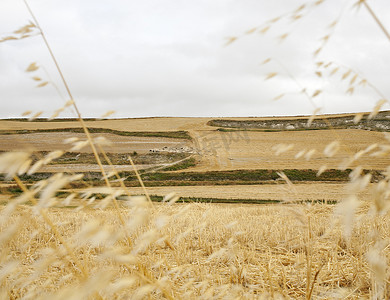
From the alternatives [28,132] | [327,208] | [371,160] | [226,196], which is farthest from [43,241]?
[28,132]

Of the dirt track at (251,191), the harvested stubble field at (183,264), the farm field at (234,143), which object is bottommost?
the harvested stubble field at (183,264)

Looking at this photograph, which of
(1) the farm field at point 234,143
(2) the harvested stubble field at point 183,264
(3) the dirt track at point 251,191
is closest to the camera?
(2) the harvested stubble field at point 183,264

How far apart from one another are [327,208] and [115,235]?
8.10 meters

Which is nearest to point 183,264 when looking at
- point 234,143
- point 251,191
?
point 251,191

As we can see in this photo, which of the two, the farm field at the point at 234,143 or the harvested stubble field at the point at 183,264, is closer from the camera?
the harvested stubble field at the point at 183,264

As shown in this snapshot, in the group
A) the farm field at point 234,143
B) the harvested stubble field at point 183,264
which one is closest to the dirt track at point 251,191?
the farm field at point 234,143

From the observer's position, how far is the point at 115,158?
109 ft

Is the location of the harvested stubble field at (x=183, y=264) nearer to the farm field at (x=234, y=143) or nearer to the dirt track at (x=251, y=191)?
the dirt track at (x=251, y=191)

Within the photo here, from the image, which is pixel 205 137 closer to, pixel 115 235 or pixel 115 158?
pixel 115 158

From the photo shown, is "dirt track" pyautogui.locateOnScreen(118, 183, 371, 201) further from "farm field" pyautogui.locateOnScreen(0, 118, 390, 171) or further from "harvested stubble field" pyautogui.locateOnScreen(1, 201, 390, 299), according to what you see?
"harvested stubble field" pyautogui.locateOnScreen(1, 201, 390, 299)

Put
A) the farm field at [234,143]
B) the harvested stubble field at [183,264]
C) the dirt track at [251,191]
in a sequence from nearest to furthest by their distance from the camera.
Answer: the harvested stubble field at [183,264]
the dirt track at [251,191]
the farm field at [234,143]

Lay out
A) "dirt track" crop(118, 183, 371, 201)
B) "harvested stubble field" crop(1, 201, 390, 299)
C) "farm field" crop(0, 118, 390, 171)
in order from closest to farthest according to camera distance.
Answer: "harvested stubble field" crop(1, 201, 390, 299) < "dirt track" crop(118, 183, 371, 201) < "farm field" crop(0, 118, 390, 171)

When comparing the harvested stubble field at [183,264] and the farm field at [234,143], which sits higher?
the farm field at [234,143]

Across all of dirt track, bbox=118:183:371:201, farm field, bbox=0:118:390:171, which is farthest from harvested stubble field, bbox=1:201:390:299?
farm field, bbox=0:118:390:171
